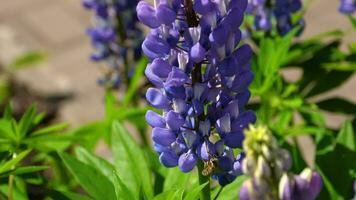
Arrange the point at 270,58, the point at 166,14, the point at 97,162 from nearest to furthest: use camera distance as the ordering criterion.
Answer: the point at 166,14, the point at 97,162, the point at 270,58

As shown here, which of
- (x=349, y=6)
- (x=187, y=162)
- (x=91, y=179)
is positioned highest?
(x=187, y=162)

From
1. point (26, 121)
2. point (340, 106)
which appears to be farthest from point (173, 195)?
point (340, 106)

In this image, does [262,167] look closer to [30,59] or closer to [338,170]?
[338,170]

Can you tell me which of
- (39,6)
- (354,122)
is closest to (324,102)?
(354,122)

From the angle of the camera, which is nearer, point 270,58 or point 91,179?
point 91,179

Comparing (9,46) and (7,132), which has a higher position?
(7,132)

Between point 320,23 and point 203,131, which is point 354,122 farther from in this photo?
point 320,23
